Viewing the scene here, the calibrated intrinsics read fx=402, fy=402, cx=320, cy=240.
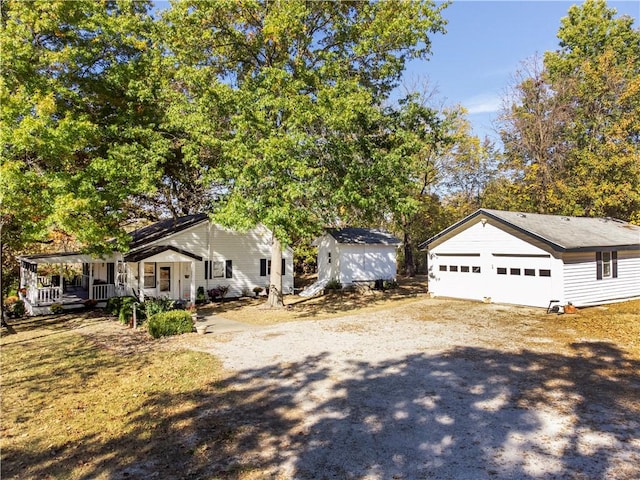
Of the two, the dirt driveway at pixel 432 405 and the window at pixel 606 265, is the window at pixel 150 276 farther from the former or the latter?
the window at pixel 606 265

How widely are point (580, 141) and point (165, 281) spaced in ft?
113

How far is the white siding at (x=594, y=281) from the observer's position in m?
19.0

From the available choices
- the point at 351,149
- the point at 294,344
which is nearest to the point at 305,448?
the point at 294,344

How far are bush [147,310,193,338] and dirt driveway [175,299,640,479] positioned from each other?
0.97 metres

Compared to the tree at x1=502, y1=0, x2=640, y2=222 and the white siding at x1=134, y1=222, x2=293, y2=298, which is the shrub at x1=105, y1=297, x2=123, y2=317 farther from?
the tree at x1=502, y1=0, x2=640, y2=222

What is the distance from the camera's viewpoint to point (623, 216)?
1332 inches

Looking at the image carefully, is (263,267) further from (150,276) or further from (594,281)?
(594,281)

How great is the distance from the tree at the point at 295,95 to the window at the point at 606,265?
11.6 m

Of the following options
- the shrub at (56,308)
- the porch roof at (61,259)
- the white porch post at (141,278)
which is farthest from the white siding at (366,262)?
the shrub at (56,308)

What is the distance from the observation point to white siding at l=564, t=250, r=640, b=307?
18969 mm

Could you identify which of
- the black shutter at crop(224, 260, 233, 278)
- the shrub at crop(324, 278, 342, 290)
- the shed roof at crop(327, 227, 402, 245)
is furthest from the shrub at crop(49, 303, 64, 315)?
the shed roof at crop(327, 227, 402, 245)

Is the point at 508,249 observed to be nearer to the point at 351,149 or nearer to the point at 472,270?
the point at 472,270

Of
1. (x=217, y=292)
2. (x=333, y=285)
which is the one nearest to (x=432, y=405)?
(x=217, y=292)

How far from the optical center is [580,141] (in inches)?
1335
